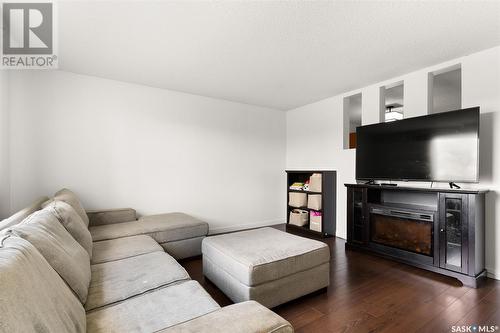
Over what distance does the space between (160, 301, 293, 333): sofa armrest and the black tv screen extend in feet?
8.60

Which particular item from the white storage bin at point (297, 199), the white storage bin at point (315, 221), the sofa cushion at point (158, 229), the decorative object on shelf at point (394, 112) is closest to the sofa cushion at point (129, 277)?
the sofa cushion at point (158, 229)

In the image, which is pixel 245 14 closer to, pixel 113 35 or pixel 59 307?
pixel 113 35

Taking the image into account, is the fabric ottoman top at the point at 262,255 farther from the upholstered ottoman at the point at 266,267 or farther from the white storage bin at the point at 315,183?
the white storage bin at the point at 315,183

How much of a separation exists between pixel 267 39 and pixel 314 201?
8.94 ft

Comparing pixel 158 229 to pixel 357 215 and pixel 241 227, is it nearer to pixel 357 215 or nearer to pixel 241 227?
pixel 241 227

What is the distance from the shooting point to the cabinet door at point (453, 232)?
2.30m

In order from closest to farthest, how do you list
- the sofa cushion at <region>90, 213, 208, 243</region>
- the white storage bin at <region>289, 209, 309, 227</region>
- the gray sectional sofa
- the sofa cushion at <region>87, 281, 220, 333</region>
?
the gray sectional sofa, the sofa cushion at <region>87, 281, 220, 333</region>, the sofa cushion at <region>90, 213, 208, 243</region>, the white storage bin at <region>289, 209, 309, 227</region>

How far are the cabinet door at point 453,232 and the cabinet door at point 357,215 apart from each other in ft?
2.77

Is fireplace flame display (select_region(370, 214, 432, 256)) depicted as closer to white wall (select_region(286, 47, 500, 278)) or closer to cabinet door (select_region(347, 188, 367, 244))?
cabinet door (select_region(347, 188, 367, 244))

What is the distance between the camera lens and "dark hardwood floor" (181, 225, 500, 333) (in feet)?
5.58

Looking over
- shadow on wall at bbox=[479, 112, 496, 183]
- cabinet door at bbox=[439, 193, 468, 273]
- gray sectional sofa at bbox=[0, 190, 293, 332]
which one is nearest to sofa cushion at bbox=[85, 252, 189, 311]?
gray sectional sofa at bbox=[0, 190, 293, 332]

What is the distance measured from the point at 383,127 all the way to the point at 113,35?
10.9 feet

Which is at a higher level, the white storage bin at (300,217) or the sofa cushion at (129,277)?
the sofa cushion at (129,277)

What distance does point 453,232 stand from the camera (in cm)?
241
